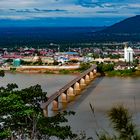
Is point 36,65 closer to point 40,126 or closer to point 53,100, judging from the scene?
point 53,100

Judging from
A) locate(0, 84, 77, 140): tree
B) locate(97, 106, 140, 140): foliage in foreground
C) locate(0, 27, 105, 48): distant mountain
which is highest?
locate(97, 106, 140, 140): foliage in foreground

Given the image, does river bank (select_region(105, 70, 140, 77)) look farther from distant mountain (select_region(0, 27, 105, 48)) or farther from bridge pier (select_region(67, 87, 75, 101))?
distant mountain (select_region(0, 27, 105, 48))

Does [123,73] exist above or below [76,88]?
below

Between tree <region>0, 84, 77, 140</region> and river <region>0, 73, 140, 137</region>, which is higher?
tree <region>0, 84, 77, 140</region>

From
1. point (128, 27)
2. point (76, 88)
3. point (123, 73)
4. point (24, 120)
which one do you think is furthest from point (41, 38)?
point (24, 120)

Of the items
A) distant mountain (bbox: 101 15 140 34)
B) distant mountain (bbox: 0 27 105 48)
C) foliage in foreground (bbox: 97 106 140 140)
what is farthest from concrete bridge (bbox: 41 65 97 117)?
distant mountain (bbox: 101 15 140 34)

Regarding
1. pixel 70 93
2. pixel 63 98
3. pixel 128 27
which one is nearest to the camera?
pixel 63 98

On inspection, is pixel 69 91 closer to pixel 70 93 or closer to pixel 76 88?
pixel 70 93

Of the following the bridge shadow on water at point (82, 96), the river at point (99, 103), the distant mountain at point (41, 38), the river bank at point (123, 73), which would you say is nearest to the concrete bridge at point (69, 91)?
the bridge shadow on water at point (82, 96)

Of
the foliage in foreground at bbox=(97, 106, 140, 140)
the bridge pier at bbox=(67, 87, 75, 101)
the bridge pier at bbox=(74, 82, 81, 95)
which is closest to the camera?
the foliage in foreground at bbox=(97, 106, 140, 140)

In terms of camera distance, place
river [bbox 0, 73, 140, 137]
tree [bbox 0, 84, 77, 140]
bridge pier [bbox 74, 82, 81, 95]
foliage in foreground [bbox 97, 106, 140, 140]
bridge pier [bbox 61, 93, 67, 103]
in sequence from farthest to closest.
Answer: bridge pier [bbox 74, 82, 81, 95]
bridge pier [bbox 61, 93, 67, 103]
river [bbox 0, 73, 140, 137]
tree [bbox 0, 84, 77, 140]
foliage in foreground [bbox 97, 106, 140, 140]

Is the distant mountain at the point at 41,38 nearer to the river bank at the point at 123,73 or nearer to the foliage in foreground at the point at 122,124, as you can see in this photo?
the river bank at the point at 123,73
